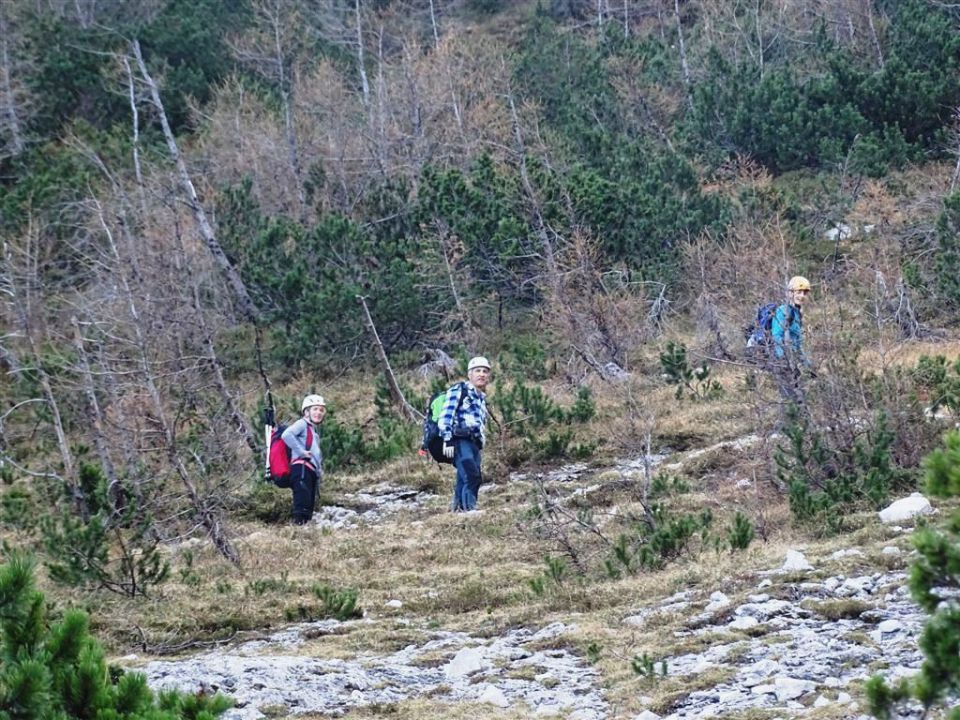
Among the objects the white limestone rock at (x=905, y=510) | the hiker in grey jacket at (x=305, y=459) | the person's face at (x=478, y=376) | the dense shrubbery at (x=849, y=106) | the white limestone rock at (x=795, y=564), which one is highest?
the dense shrubbery at (x=849, y=106)

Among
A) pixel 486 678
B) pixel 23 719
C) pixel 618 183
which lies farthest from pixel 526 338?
pixel 23 719

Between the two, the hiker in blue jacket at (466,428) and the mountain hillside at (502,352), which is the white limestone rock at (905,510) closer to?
the mountain hillside at (502,352)

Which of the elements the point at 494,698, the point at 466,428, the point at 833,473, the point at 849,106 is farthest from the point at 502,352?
the point at 494,698

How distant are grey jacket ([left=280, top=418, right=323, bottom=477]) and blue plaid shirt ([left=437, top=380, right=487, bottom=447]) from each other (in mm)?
1244

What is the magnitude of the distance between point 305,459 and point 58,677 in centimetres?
801

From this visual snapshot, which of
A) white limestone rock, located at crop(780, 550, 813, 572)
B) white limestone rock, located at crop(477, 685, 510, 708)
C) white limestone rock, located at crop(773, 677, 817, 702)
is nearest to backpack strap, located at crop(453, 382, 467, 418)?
white limestone rock, located at crop(780, 550, 813, 572)

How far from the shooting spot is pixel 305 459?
39.5ft

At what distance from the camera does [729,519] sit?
32.7ft

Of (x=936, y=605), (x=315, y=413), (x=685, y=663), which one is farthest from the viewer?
(x=315, y=413)

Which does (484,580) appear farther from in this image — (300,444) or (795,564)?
(300,444)

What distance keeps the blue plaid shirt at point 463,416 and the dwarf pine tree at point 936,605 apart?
789 centimetres

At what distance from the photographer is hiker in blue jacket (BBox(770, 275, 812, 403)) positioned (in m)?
10.5

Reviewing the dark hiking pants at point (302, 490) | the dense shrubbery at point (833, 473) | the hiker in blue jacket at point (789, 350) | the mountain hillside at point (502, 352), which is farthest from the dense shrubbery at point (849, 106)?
the dark hiking pants at point (302, 490)

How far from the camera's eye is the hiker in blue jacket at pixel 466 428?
38.0 feet
